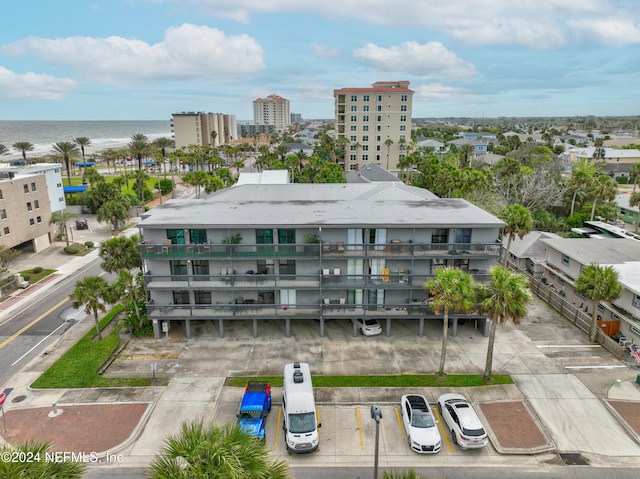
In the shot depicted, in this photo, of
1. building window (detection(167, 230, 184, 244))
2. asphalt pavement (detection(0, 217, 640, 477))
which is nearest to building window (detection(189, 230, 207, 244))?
building window (detection(167, 230, 184, 244))

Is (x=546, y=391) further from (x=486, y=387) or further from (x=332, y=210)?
(x=332, y=210)

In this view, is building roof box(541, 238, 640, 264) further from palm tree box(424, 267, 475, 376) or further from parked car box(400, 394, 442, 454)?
parked car box(400, 394, 442, 454)

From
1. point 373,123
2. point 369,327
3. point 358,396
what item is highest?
point 373,123

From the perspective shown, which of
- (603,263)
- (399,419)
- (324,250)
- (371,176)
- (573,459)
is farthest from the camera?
(371,176)

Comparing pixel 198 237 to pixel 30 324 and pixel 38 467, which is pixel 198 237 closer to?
pixel 30 324

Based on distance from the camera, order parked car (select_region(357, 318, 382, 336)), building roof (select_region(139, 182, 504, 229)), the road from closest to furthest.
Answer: the road, building roof (select_region(139, 182, 504, 229)), parked car (select_region(357, 318, 382, 336))

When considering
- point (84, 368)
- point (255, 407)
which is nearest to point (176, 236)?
point (84, 368)
